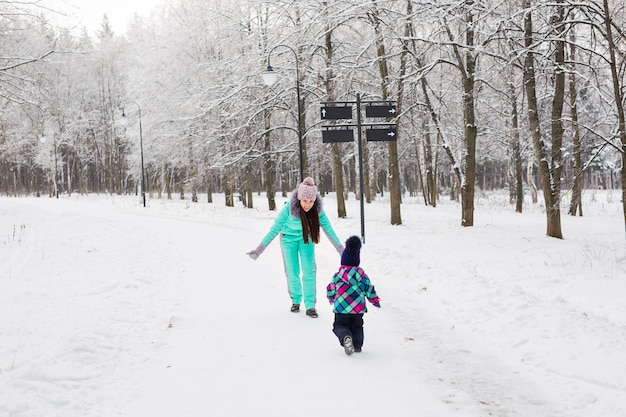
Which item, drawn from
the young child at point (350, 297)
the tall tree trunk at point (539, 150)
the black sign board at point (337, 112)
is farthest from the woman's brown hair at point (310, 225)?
the tall tree trunk at point (539, 150)

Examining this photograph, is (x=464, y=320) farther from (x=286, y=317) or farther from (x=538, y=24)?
(x=538, y=24)

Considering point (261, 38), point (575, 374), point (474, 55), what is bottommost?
point (575, 374)

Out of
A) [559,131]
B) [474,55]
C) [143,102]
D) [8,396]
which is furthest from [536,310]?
[143,102]

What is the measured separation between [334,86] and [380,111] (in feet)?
20.3

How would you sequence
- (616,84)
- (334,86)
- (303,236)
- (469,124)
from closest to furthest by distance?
(303,236)
(616,84)
(469,124)
(334,86)

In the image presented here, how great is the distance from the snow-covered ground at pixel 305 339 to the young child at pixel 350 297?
23 cm

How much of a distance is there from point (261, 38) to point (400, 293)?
645 inches

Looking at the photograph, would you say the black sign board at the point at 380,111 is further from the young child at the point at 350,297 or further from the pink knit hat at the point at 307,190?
the young child at the point at 350,297

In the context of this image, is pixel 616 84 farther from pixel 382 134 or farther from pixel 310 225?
pixel 310 225

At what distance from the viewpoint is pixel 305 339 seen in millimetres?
5387

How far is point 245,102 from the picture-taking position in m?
22.4

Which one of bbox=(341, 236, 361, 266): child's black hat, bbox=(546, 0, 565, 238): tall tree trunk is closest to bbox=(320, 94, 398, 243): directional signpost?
bbox=(546, 0, 565, 238): tall tree trunk

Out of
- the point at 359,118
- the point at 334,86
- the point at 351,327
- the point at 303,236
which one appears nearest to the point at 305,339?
the point at 351,327

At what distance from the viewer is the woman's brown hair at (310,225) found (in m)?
6.40
